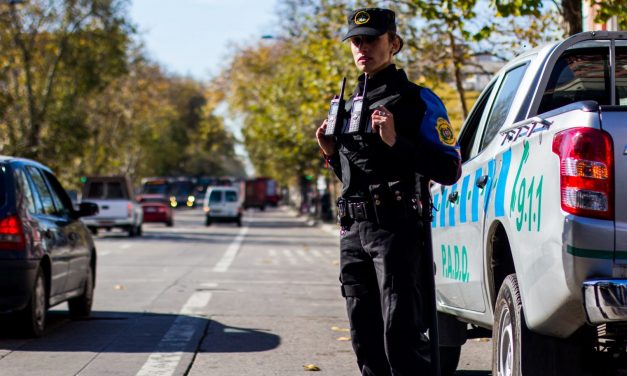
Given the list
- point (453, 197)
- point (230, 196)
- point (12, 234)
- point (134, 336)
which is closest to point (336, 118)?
point (453, 197)

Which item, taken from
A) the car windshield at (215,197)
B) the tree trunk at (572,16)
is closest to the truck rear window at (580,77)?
the tree trunk at (572,16)

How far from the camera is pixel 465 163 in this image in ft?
23.1

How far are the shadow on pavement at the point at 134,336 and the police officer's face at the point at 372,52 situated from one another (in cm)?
458

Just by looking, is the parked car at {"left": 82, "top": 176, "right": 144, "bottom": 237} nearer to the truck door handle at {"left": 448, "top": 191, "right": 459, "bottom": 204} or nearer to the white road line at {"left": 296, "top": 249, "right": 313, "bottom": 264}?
the white road line at {"left": 296, "top": 249, "right": 313, "bottom": 264}

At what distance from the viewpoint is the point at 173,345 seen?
9562 mm

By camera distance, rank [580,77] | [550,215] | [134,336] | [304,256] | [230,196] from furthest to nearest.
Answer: [230,196] → [304,256] → [134,336] → [580,77] → [550,215]

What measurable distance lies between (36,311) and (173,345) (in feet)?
4.33

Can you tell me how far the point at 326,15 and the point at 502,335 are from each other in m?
20.4

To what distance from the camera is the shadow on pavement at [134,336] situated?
9.45 metres

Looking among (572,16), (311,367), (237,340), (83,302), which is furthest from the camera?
(572,16)

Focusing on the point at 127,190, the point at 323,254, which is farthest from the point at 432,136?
the point at 127,190

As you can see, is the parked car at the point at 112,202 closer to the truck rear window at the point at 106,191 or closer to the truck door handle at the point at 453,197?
the truck rear window at the point at 106,191

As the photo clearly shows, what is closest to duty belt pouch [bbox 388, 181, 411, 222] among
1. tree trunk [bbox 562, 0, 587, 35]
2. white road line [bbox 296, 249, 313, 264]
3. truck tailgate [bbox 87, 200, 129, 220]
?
tree trunk [bbox 562, 0, 587, 35]

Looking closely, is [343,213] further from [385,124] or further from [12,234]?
[12,234]
